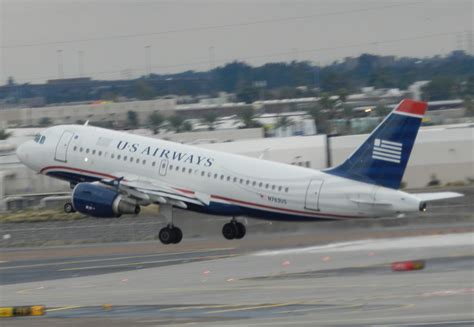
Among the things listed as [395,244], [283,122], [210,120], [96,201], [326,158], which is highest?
[96,201]

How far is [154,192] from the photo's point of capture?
5253cm

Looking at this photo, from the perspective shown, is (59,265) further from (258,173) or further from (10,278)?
(258,173)

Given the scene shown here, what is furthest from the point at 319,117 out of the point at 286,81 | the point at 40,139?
the point at 40,139

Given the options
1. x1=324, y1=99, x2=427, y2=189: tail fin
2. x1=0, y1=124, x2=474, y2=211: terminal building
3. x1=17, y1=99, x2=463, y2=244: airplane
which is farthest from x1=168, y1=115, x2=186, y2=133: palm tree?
x1=324, y1=99, x2=427, y2=189: tail fin

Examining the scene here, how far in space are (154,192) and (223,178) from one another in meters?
3.50

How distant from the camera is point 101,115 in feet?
409

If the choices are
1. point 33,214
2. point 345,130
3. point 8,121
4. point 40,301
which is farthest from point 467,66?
point 40,301

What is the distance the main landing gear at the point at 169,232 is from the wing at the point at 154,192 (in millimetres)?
941

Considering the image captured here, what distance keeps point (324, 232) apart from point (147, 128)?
66841 mm

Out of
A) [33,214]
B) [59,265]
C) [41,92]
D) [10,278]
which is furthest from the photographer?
[41,92]

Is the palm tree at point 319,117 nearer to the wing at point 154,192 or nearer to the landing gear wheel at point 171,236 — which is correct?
the landing gear wheel at point 171,236

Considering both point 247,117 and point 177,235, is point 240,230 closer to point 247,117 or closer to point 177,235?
point 177,235

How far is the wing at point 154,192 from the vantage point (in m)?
52.3

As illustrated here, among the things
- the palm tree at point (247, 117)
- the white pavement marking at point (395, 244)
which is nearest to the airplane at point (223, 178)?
the white pavement marking at point (395, 244)
